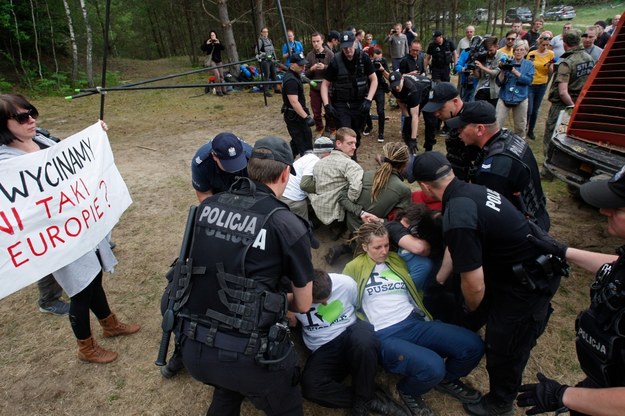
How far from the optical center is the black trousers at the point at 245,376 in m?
1.88

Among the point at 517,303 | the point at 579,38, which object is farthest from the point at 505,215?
the point at 579,38

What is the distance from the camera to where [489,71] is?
704 centimetres

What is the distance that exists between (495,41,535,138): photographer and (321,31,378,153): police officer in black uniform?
2.38m

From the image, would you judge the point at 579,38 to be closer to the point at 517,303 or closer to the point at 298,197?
the point at 298,197

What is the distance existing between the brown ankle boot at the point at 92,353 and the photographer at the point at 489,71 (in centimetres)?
712

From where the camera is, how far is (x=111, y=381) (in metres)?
3.05

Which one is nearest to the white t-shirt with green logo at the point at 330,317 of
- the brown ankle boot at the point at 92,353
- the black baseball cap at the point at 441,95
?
the brown ankle boot at the point at 92,353

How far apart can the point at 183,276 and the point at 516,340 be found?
206cm

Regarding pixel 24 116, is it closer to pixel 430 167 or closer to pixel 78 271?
pixel 78 271

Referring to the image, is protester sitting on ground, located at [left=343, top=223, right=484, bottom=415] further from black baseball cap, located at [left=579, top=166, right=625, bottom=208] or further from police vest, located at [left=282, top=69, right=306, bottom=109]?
police vest, located at [left=282, top=69, right=306, bottom=109]

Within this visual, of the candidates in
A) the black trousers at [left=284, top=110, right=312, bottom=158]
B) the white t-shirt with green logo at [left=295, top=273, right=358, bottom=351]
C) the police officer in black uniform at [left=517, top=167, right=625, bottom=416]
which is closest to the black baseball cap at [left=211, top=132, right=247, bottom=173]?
the white t-shirt with green logo at [left=295, top=273, right=358, bottom=351]

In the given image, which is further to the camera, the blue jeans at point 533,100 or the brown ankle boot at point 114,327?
the blue jeans at point 533,100

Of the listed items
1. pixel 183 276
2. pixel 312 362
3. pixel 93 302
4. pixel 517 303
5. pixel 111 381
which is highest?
pixel 183 276

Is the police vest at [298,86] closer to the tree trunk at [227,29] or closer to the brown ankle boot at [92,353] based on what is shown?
the brown ankle boot at [92,353]
